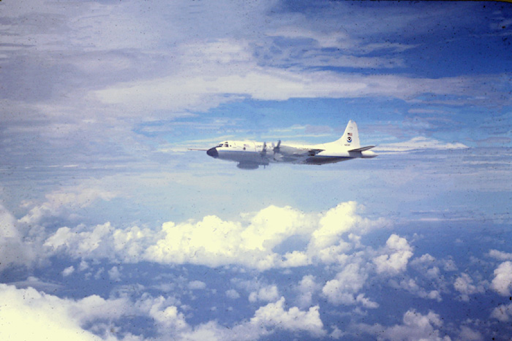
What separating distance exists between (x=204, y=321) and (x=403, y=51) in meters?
3.47

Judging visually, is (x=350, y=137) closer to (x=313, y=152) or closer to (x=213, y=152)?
(x=313, y=152)

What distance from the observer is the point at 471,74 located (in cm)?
420

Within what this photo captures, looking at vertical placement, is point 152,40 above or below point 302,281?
above

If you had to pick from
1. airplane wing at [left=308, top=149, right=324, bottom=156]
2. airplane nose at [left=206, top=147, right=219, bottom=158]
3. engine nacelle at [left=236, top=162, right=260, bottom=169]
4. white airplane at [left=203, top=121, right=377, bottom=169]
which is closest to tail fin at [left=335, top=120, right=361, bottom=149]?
white airplane at [left=203, top=121, right=377, bottom=169]

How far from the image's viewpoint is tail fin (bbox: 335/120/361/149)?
4047mm

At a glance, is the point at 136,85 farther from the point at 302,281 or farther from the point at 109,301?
the point at 302,281

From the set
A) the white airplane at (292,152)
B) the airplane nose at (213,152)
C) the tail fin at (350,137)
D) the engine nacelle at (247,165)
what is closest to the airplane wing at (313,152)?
Answer: the white airplane at (292,152)

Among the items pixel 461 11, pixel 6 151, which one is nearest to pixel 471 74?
pixel 461 11

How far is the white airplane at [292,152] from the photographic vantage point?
12.6ft

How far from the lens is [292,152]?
3.87m

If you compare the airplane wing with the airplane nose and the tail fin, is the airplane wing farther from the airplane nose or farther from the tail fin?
the airplane nose

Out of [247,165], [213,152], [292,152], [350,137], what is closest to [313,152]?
[292,152]

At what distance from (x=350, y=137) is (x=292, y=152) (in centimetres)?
66

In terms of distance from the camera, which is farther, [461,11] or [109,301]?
[461,11]
